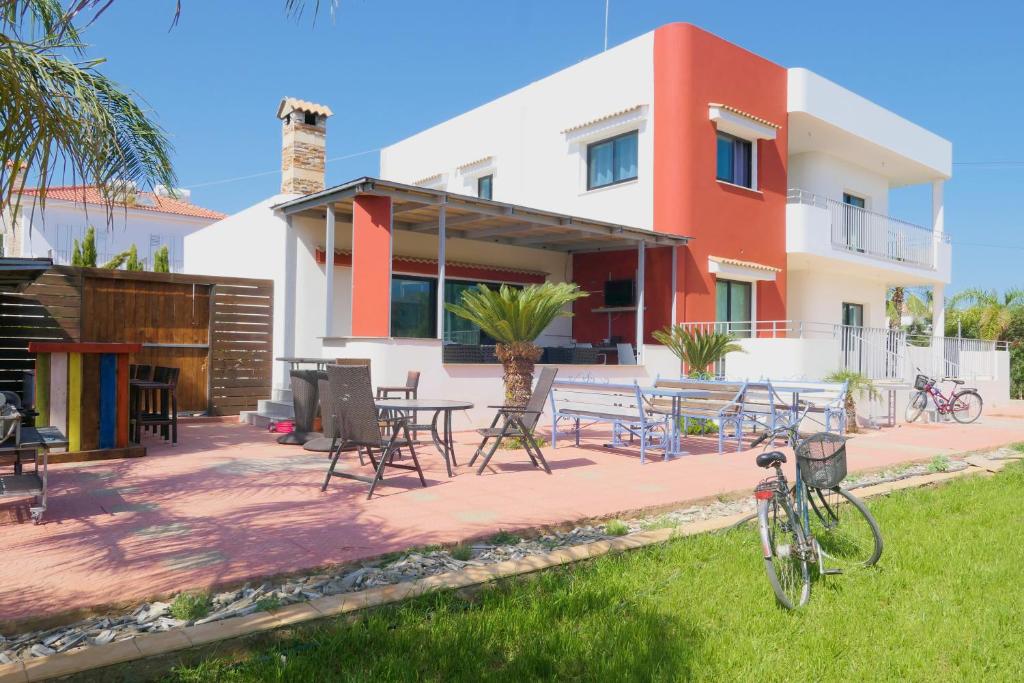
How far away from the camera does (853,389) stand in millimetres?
12742

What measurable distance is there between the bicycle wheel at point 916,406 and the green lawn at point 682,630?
37.0 ft

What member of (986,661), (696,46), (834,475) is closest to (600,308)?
(696,46)

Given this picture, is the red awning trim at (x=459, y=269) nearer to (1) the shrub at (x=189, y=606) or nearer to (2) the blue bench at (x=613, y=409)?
(2) the blue bench at (x=613, y=409)

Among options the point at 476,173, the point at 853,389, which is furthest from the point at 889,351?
the point at 476,173

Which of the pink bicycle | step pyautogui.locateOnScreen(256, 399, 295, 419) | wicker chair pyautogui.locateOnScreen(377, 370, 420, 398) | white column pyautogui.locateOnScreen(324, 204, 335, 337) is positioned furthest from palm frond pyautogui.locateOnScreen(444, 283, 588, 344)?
the pink bicycle

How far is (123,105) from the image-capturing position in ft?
19.9

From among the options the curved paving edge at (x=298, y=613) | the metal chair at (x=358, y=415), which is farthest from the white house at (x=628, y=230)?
the curved paving edge at (x=298, y=613)

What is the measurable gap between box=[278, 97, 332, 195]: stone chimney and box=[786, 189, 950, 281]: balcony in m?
10.4

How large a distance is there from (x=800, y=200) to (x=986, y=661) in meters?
16.3

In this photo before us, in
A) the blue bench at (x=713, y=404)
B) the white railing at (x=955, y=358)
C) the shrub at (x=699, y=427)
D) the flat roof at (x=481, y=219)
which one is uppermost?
the flat roof at (x=481, y=219)

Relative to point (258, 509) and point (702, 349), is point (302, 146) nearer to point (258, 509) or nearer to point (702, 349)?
point (702, 349)

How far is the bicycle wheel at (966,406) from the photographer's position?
15.0m

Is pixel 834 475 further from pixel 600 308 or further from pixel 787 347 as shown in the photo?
pixel 600 308

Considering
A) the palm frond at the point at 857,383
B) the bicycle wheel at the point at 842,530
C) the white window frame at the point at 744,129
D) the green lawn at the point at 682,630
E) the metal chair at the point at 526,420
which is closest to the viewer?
the green lawn at the point at 682,630
